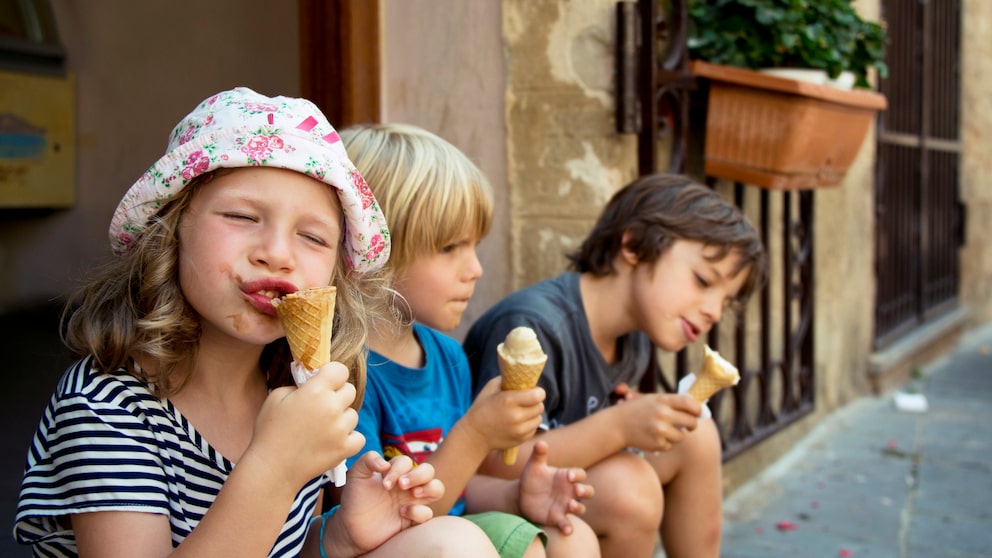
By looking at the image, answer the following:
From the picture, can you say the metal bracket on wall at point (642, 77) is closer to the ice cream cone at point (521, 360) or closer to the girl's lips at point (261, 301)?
the ice cream cone at point (521, 360)

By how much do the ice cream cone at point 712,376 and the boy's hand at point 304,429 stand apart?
1.00 meters

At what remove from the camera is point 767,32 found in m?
3.09

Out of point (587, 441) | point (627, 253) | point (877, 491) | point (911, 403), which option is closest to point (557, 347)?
point (587, 441)

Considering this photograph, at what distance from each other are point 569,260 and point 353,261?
4.10 feet

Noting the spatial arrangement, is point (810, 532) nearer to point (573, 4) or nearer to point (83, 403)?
point (573, 4)

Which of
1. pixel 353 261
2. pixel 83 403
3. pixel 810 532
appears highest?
pixel 353 261

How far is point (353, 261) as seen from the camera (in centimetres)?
162

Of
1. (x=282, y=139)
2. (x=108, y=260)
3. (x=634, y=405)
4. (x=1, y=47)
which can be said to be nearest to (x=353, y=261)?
(x=282, y=139)

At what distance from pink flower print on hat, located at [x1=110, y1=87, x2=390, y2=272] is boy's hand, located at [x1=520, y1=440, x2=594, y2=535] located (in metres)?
0.63

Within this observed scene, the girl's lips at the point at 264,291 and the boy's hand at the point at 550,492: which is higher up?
the girl's lips at the point at 264,291

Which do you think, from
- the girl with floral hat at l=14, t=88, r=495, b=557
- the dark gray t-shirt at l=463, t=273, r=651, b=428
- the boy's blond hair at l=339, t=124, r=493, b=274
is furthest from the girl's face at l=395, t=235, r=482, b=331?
the girl with floral hat at l=14, t=88, r=495, b=557

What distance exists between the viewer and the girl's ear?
245cm

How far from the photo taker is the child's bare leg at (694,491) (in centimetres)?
226

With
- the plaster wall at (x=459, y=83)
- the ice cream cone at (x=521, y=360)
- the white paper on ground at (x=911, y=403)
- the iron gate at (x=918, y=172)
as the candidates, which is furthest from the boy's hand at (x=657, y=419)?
the iron gate at (x=918, y=172)
